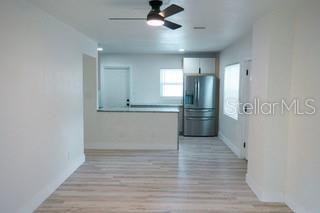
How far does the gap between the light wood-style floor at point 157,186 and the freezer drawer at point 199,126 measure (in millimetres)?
1958

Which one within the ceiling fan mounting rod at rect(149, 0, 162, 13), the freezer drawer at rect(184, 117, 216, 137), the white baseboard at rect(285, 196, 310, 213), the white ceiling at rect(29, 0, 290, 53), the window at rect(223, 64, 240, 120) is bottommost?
the white baseboard at rect(285, 196, 310, 213)

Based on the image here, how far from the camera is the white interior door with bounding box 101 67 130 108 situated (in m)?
8.25

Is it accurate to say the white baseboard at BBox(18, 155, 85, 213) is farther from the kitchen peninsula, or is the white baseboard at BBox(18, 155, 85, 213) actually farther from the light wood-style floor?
the kitchen peninsula

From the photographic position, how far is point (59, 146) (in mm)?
3920

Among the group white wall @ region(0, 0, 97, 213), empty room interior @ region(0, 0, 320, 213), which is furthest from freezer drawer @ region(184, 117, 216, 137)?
white wall @ region(0, 0, 97, 213)

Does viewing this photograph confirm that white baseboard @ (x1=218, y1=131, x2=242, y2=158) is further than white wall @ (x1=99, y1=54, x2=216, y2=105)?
No

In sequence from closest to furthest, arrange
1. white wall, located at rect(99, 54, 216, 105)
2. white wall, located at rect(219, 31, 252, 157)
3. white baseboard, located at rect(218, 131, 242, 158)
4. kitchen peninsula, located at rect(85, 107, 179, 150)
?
A: 1. white wall, located at rect(219, 31, 252, 157)
2. white baseboard, located at rect(218, 131, 242, 158)
3. kitchen peninsula, located at rect(85, 107, 179, 150)
4. white wall, located at rect(99, 54, 216, 105)

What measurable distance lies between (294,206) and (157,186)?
1807mm

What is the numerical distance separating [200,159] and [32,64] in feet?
11.8

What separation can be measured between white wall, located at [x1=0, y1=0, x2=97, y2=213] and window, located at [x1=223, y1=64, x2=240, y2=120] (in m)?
3.52

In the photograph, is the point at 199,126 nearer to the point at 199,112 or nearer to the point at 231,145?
the point at 199,112

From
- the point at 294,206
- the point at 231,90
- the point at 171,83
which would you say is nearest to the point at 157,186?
the point at 294,206

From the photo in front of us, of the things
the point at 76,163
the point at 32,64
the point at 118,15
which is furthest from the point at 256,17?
the point at 76,163

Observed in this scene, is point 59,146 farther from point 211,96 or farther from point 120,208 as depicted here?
point 211,96
